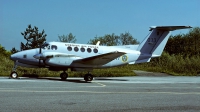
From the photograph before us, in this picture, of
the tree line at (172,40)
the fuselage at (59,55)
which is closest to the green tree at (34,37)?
the tree line at (172,40)

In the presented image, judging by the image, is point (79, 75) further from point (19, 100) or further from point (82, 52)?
point (19, 100)

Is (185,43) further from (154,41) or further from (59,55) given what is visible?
(59,55)

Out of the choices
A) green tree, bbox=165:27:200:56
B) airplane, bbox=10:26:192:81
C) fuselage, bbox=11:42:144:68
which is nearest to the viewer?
airplane, bbox=10:26:192:81

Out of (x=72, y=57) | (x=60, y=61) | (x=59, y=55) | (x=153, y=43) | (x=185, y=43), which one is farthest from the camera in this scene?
(x=185, y=43)

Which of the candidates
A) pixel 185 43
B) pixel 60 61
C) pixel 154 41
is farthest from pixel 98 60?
pixel 185 43

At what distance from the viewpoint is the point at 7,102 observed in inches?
290

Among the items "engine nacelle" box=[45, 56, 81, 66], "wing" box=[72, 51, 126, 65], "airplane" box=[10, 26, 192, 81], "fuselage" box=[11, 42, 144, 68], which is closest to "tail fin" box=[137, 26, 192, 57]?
"airplane" box=[10, 26, 192, 81]

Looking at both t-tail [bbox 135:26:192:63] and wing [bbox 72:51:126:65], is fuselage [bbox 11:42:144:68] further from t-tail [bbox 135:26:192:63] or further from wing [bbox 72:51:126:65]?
t-tail [bbox 135:26:192:63]

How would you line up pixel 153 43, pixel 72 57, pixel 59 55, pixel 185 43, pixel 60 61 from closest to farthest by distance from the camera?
pixel 60 61
pixel 59 55
pixel 72 57
pixel 153 43
pixel 185 43

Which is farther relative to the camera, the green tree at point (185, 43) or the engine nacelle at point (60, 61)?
the green tree at point (185, 43)

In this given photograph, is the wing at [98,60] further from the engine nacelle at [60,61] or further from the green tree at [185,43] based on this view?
the green tree at [185,43]

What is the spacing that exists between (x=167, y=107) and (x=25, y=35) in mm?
69001

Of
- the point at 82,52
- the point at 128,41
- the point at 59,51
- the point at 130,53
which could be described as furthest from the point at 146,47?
the point at 128,41

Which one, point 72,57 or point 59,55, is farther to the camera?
point 72,57
